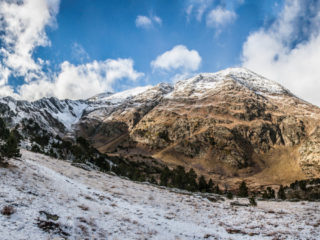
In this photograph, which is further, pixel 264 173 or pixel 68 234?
pixel 264 173

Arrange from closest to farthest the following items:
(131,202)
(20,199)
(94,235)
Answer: (94,235)
(20,199)
(131,202)

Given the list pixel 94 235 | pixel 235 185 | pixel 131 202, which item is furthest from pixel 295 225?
pixel 235 185

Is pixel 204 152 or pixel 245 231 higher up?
pixel 204 152

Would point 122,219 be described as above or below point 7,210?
below

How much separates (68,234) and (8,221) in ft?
9.34

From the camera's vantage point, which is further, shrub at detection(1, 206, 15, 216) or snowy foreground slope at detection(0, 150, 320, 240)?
snowy foreground slope at detection(0, 150, 320, 240)

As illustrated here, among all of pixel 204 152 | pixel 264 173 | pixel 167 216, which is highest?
pixel 204 152

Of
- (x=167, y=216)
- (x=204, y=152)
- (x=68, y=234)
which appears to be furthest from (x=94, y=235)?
(x=204, y=152)

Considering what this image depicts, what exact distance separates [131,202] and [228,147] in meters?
180

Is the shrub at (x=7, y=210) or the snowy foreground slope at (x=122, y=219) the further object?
the snowy foreground slope at (x=122, y=219)

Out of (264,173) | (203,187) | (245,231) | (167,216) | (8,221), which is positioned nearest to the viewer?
(8,221)

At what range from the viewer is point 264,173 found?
161 m

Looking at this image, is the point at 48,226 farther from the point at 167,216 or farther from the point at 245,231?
the point at 245,231

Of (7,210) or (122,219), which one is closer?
(7,210)
